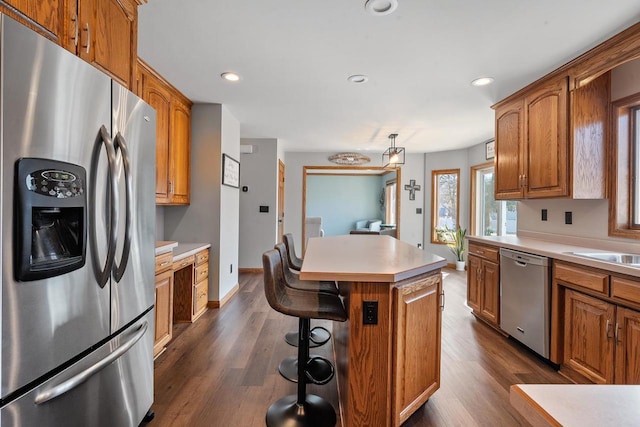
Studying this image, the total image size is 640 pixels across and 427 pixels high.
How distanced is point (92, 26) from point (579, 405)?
6.81 ft

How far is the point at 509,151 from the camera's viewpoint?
128 inches

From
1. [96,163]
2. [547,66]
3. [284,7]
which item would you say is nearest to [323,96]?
[284,7]

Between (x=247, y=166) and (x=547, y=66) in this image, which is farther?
(x=247, y=166)

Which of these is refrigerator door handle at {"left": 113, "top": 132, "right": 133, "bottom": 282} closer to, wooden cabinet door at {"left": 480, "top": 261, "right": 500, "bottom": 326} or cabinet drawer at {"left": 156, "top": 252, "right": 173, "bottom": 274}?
cabinet drawer at {"left": 156, "top": 252, "right": 173, "bottom": 274}

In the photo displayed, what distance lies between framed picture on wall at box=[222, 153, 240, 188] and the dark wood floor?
1586 mm

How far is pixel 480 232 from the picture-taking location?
5852 mm

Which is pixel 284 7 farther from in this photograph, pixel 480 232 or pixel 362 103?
pixel 480 232

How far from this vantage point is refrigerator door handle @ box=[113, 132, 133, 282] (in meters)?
1.31

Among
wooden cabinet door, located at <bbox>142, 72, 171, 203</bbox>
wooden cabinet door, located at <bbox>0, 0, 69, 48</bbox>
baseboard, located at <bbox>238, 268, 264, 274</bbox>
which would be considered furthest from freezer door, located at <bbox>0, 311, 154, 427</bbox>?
baseboard, located at <bbox>238, 268, 264, 274</bbox>

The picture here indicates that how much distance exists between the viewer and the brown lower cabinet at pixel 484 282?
295 centimetres

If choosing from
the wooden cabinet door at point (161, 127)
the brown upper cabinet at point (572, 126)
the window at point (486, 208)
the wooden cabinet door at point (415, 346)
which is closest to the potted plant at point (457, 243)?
the window at point (486, 208)

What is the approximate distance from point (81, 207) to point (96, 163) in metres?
0.18

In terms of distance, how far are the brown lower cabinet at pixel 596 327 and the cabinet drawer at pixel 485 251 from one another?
67 centimetres

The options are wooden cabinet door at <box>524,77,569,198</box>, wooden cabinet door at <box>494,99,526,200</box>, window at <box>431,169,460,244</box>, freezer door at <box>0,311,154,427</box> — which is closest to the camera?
freezer door at <box>0,311,154,427</box>
